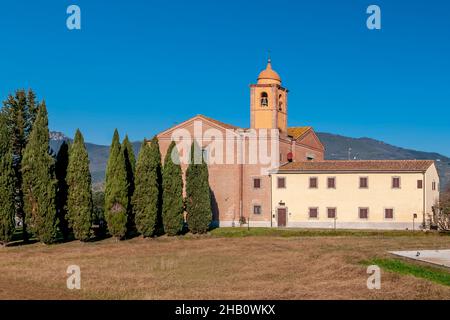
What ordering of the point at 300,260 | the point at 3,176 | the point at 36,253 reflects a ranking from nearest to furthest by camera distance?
the point at 300,260 < the point at 36,253 < the point at 3,176

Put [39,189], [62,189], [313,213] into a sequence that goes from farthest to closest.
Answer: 1. [313,213]
2. [62,189]
3. [39,189]

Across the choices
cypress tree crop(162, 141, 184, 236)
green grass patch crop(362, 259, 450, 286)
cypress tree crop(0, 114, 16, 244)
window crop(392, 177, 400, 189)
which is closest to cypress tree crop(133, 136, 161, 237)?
cypress tree crop(162, 141, 184, 236)

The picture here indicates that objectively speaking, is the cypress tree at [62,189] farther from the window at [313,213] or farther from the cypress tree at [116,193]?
the window at [313,213]

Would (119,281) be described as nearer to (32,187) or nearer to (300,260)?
(300,260)

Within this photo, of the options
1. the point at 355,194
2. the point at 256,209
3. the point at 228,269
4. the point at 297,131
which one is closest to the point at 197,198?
the point at 256,209

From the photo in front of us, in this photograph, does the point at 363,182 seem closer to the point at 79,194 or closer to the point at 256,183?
the point at 256,183

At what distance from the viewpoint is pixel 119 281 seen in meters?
23.9

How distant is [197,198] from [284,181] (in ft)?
26.6

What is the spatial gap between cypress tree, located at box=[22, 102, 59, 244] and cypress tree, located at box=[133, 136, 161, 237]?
608 centimetres

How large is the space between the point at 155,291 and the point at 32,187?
2249 cm

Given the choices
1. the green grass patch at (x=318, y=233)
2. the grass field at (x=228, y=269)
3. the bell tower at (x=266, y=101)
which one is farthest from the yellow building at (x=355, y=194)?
the grass field at (x=228, y=269)

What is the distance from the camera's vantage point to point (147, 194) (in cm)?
4475

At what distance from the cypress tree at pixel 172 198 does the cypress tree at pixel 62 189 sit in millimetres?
7060
